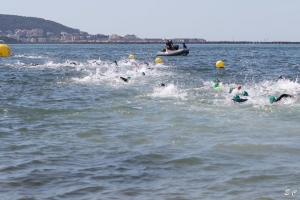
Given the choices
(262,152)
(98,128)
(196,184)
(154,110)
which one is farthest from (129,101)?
(196,184)

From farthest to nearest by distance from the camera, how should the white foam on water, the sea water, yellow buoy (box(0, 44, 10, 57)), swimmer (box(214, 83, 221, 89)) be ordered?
yellow buoy (box(0, 44, 10, 57))
swimmer (box(214, 83, 221, 89))
the white foam on water
the sea water

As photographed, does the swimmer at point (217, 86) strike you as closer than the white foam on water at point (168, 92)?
No

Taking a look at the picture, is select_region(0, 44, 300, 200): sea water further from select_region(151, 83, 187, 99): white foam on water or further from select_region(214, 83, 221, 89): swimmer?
select_region(214, 83, 221, 89): swimmer

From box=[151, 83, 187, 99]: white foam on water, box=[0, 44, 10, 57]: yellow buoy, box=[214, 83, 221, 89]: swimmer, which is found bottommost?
box=[151, 83, 187, 99]: white foam on water

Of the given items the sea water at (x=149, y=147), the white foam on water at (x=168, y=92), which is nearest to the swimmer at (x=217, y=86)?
the white foam on water at (x=168, y=92)

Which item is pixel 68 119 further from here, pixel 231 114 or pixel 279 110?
pixel 279 110

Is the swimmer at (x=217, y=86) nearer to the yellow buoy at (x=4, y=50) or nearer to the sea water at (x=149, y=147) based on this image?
the sea water at (x=149, y=147)

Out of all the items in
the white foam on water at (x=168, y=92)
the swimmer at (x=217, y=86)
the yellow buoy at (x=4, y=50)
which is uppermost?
the yellow buoy at (x=4, y=50)

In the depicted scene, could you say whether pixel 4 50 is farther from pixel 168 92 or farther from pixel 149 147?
pixel 149 147

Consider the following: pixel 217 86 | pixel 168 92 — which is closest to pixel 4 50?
pixel 217 86

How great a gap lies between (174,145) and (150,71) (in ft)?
74.4

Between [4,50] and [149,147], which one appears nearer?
[149,147]

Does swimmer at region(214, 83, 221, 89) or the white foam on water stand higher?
swimmer at region(214, 83, 221, 89)

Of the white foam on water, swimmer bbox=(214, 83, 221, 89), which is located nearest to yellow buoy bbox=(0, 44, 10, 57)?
the white foam on water
